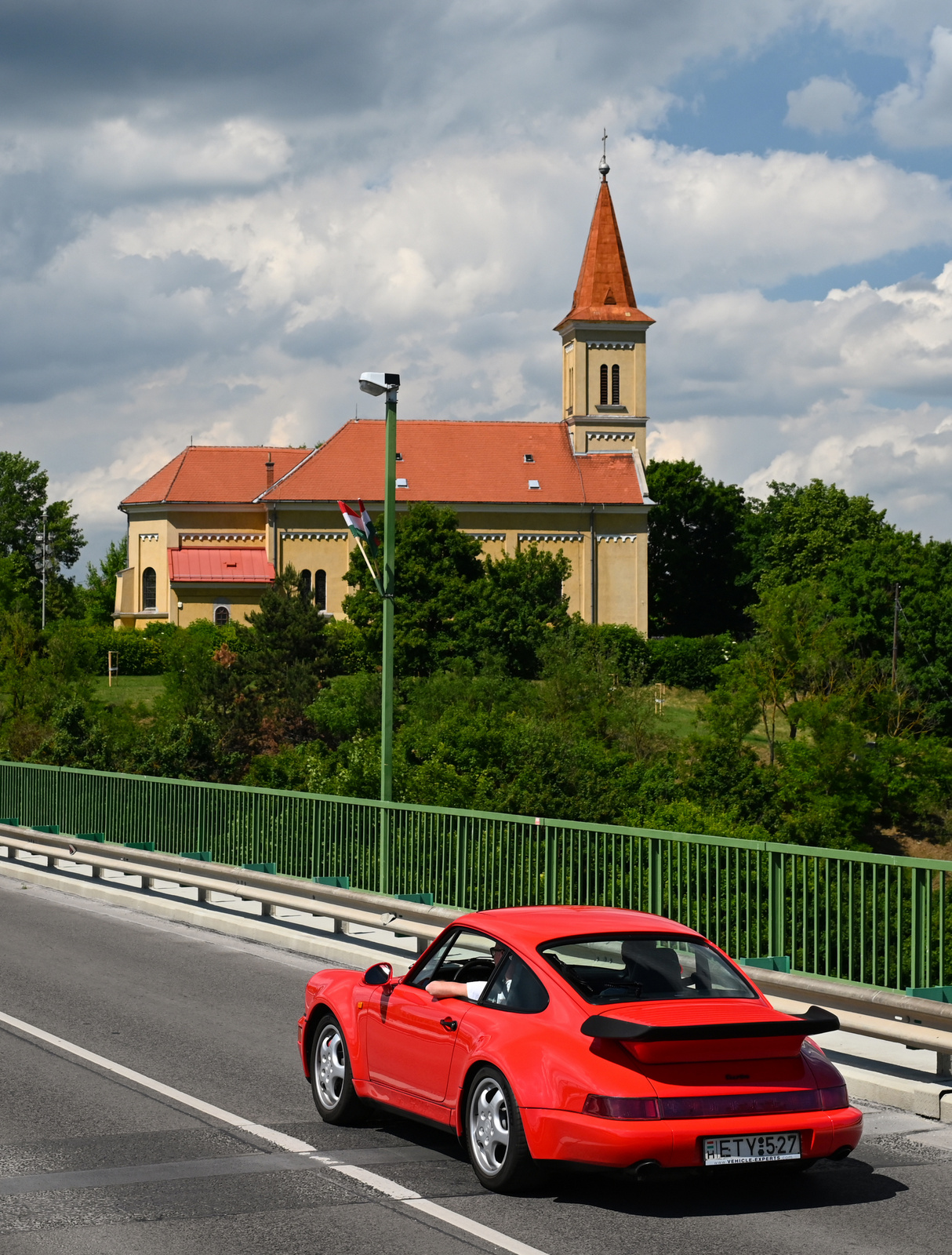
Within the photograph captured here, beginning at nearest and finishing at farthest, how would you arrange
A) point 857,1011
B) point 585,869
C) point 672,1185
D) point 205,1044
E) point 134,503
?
point 672,1185, point 857,1011, point 205,1044, point 585,869, point 134,503

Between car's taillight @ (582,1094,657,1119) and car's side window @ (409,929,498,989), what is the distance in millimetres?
1149

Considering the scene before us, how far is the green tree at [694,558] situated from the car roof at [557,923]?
319 ft

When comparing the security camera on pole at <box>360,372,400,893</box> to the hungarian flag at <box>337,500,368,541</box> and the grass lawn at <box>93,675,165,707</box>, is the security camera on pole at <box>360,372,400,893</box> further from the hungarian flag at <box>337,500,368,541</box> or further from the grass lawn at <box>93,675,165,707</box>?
the grass lawn at <box>93,675,165,707</box>

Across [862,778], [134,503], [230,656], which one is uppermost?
[134,503]

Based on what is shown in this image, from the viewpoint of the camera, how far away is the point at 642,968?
650 cm

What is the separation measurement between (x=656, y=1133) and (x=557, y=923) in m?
1.26

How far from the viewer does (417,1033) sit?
694 cm

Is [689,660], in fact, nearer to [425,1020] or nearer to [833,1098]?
[425,1020]

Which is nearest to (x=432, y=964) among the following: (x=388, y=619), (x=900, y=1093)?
(x=900, y=1093)

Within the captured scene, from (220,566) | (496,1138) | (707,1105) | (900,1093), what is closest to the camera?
(707,1105)

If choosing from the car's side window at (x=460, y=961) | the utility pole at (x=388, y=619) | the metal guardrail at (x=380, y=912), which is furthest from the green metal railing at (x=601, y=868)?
the car's side window at (x=460, y=961)

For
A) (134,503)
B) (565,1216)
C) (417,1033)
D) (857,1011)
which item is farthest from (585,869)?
(134,503)

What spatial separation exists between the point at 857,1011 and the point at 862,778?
182 ft

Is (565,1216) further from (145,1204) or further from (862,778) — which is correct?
(862,778)
